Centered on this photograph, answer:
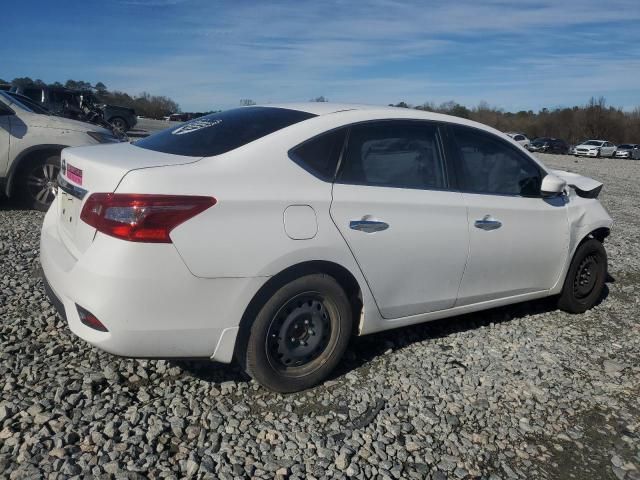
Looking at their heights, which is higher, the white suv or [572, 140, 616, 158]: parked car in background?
the white suv

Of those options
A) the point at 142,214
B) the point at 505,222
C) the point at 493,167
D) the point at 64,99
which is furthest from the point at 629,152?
the point at 142,214

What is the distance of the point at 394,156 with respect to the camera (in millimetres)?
3566

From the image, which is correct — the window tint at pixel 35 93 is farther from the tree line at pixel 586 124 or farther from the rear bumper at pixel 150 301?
the tree line at pixel 586 124

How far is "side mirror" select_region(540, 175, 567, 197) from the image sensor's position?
4.24 m

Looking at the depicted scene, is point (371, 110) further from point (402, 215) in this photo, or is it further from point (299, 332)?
point (299, 332)

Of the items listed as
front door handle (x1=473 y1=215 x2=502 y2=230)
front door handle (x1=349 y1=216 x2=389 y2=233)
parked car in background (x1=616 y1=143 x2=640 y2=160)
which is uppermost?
front door handle (x1=349 y1=216 x2=389 y2=233)

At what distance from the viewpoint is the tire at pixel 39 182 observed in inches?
280

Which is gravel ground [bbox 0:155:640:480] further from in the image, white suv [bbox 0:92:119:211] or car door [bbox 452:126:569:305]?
white suv [bbox 0:92:119:211]

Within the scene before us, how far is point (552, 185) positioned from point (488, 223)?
0.76m

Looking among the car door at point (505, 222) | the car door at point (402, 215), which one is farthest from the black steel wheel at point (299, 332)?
the car door at point (505, 222)

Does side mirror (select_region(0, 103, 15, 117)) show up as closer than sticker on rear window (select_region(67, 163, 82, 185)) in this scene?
No

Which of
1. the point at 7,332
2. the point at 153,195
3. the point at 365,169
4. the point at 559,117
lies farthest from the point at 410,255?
the point at 559,117

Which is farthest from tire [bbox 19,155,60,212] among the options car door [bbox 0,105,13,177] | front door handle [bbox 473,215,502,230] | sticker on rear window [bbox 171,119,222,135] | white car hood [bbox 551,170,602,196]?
white car hood [bbox 551,170,602,196]

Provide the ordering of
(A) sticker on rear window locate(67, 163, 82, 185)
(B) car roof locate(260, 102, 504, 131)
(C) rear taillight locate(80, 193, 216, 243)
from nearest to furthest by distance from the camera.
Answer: (C) rear taillight locate(80, 193, 216, 243) → (A) sticker on rear window locate(67, 163, 82, 185) → (B) car roof locate(260, 102, 504, 131)
